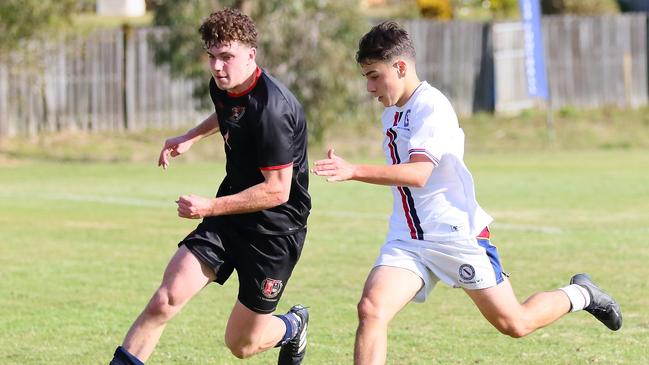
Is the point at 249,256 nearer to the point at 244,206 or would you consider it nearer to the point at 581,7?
the point at 244,206

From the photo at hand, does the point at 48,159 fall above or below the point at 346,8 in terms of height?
below

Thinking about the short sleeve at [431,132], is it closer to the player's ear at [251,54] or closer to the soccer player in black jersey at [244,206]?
the soccer player in black jersey at [244,206]

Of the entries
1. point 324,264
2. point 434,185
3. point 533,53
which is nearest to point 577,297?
point 434,185

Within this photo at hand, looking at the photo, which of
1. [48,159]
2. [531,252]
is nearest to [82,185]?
[48,159]

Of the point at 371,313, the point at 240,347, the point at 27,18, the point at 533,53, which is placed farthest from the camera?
the point at 533,53

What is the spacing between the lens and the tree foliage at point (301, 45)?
88.9ft

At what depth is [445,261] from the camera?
695cm

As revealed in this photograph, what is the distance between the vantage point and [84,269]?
41.2 feet

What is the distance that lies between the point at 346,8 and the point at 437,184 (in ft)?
68.6

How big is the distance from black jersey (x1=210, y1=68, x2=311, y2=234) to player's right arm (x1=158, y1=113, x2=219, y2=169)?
42 cm

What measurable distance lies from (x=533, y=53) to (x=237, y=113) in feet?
79.3

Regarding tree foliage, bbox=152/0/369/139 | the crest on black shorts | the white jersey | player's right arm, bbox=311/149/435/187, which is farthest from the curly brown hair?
tree foliage, bbox=152/0/369/139

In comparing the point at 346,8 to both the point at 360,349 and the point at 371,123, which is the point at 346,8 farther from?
the point at 360,349

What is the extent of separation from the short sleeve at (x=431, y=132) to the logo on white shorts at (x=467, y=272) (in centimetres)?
62
